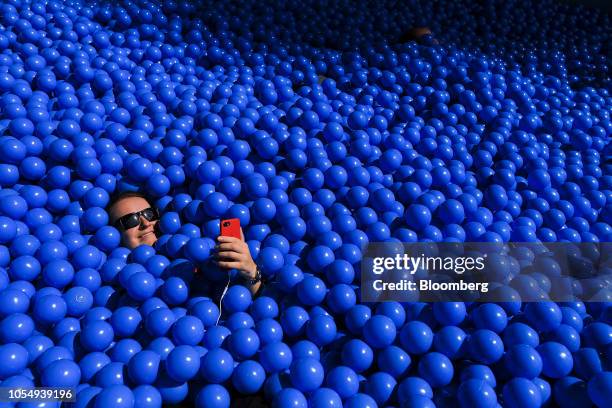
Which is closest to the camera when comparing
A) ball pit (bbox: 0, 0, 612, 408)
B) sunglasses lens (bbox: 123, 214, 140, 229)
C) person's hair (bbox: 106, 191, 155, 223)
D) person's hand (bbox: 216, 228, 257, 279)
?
ball pit (bbox: 0, 0, 612, 408)

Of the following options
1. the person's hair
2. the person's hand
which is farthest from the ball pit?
the person's hand

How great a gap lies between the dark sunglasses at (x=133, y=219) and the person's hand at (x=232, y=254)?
0.65 meters

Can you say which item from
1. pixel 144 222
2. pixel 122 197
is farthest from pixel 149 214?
pixel 122 197

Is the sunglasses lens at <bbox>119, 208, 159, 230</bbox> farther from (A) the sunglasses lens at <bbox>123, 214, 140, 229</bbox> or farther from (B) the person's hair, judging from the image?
(B) the person's hair

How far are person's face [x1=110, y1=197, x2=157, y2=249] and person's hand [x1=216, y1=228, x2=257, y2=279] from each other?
2.07 ft

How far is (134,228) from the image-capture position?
236 cm

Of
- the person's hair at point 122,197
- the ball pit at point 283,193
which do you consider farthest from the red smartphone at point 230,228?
the person's hair at point 122,197

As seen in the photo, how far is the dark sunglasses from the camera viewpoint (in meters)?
2.35

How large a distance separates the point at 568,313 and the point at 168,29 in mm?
3391

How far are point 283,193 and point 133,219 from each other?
2.48 feet

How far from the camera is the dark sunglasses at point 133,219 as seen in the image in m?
2.35

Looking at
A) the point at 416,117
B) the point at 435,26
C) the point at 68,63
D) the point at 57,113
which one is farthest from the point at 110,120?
the point at 435,26

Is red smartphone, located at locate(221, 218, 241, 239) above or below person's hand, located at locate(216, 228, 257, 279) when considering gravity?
above

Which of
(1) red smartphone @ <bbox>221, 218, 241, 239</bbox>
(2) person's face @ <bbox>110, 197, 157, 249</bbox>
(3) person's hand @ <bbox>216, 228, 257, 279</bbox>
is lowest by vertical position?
(2) person's face @ <bbox>110, 197, 157, 249</bbox>
